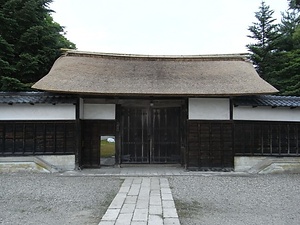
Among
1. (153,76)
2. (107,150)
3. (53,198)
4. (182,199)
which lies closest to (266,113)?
(153,76)

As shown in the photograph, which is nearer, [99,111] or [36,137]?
[36,137]

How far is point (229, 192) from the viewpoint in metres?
6.75

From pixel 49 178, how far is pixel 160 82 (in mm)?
4741

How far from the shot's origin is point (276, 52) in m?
18.7

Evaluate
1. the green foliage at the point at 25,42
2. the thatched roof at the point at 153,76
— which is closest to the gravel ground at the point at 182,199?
the thatched roof at the point at 153,76

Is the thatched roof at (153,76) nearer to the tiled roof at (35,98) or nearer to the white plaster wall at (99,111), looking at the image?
the tiled roof at (35,98)

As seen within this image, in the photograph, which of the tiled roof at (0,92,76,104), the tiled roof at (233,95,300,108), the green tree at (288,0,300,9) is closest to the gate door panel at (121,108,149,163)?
the tiled roof at (0,92,76,104)

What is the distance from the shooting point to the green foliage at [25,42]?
13750 millimetres

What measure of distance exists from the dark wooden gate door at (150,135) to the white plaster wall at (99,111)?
518mm

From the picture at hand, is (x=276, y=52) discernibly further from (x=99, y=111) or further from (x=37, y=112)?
(x=37, y=112)

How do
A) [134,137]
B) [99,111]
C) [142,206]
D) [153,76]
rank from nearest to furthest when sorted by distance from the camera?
[142,206] → [153,76] → [99,111] → [134,137]

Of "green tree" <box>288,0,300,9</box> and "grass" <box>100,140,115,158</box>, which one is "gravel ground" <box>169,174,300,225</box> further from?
"green tree" <box>288,0,300,9</box>

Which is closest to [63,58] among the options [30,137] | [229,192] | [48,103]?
[48,103]

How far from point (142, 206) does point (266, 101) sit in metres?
6.94
